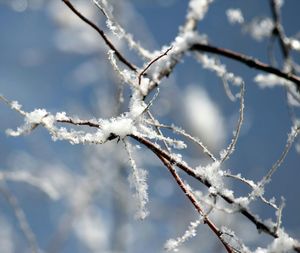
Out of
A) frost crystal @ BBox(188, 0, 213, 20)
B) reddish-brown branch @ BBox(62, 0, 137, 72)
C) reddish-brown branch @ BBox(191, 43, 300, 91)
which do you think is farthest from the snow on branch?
frost crystal @ BBox(188, 0, 213, 20)

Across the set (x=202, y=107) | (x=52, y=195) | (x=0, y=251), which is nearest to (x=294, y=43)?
(x=52, y=195)

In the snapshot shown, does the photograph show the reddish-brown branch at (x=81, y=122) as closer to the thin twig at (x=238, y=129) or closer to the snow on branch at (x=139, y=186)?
the snow on branch at (x=139, y=186)

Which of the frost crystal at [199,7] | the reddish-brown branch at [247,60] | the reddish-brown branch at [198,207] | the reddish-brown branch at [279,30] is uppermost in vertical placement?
the frost crystal at [199,7]

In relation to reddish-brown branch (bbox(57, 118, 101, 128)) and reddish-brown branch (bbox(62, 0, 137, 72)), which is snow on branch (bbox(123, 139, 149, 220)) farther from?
reddish-brown branch (bbox(62, 0, 137, 72))

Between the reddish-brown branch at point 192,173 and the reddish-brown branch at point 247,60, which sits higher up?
the reddish-brown branch at point 247,60

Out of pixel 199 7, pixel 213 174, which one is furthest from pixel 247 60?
pixel 213 174

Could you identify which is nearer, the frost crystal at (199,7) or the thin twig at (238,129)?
the thin twig at (238,129)

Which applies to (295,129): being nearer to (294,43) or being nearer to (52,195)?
(294,43)

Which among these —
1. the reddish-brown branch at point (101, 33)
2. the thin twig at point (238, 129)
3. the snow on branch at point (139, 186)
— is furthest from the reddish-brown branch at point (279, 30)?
the snow on branch at point (139, 186)

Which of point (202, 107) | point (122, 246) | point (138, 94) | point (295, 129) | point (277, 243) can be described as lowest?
point (277, 243)
